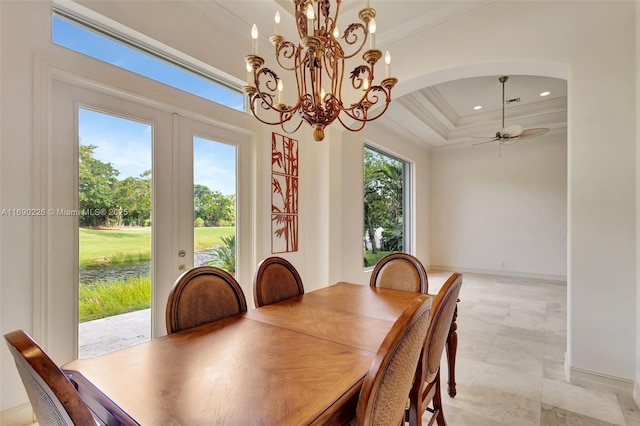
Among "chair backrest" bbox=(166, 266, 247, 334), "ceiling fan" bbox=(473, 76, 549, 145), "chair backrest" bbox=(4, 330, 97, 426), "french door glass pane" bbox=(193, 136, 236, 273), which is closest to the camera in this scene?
"chair backrest" bbox=(4, 330, 97, 426)

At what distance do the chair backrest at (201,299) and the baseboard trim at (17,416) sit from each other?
1226 millimetres

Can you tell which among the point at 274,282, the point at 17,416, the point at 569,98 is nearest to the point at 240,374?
the point at 274,282

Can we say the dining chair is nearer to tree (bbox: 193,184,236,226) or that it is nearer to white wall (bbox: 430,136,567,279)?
tree (bbox: 193,184,236,226)

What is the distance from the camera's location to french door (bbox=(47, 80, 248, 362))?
1.84 m

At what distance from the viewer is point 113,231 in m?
2.09

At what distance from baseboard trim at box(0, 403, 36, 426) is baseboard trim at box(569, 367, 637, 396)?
3.76 metres

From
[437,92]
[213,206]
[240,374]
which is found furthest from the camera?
[437,92]

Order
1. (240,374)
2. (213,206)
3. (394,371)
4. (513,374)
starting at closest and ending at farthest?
(394,371)
(240,374)
(513,374)
(213,206)

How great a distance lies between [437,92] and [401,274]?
3.46m

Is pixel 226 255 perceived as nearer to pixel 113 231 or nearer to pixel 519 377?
pixel 113 231

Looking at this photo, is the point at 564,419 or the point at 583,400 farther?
the point at 583,400

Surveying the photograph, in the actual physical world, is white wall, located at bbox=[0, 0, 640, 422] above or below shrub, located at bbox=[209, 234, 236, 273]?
above

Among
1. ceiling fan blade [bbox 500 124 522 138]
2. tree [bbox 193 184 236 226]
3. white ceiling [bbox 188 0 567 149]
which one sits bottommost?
tree [bbox 193 184 236 226]

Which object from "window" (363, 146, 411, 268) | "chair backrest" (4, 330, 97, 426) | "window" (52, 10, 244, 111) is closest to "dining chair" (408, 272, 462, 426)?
"chair backrest" (4, 330, 97, 426)
